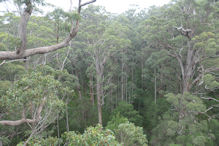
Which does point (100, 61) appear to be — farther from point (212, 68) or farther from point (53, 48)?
point (53, 48)

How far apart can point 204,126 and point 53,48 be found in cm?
646

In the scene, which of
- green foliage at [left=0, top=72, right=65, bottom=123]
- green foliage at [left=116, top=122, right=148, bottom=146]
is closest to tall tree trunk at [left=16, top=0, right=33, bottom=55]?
green foliage at [left=0, top=72, right=65, bottom=123]

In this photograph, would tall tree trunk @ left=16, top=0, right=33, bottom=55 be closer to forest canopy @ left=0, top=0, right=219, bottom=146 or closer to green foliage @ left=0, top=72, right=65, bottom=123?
forest canopy @ left=0, top=0, right=219, bottom=146

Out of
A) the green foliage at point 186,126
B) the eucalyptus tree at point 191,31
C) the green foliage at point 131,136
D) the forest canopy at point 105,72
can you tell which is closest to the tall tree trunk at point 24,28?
the forest canopy at point 105,72

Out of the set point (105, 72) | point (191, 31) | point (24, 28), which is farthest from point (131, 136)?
point (105, 72)

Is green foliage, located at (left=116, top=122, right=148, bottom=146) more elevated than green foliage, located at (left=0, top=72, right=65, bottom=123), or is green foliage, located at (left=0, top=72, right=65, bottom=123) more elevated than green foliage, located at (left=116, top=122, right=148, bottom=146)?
green foliage, located at (left=0, top=72, right=65, bottom=123)

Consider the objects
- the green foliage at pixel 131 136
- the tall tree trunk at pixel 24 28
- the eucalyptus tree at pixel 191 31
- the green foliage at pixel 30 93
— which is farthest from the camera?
the eucalyptus tree at pixel 191 31

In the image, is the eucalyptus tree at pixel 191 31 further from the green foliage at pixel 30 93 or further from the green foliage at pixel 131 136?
the green foliage at pixel 30 93

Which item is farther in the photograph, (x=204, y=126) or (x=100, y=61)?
(x=100, y=61)

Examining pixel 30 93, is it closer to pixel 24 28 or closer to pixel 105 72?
pixel 24 28

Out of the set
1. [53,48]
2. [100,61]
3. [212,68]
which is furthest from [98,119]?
→ [53,48]

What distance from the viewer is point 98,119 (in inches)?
404

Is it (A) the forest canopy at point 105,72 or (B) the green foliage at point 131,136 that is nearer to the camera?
(A) the forest canopy at point 105,72

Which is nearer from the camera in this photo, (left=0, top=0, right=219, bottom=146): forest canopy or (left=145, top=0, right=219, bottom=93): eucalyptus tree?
Result: (left=0, top=0, right=219, bottom=146): forest canopy
